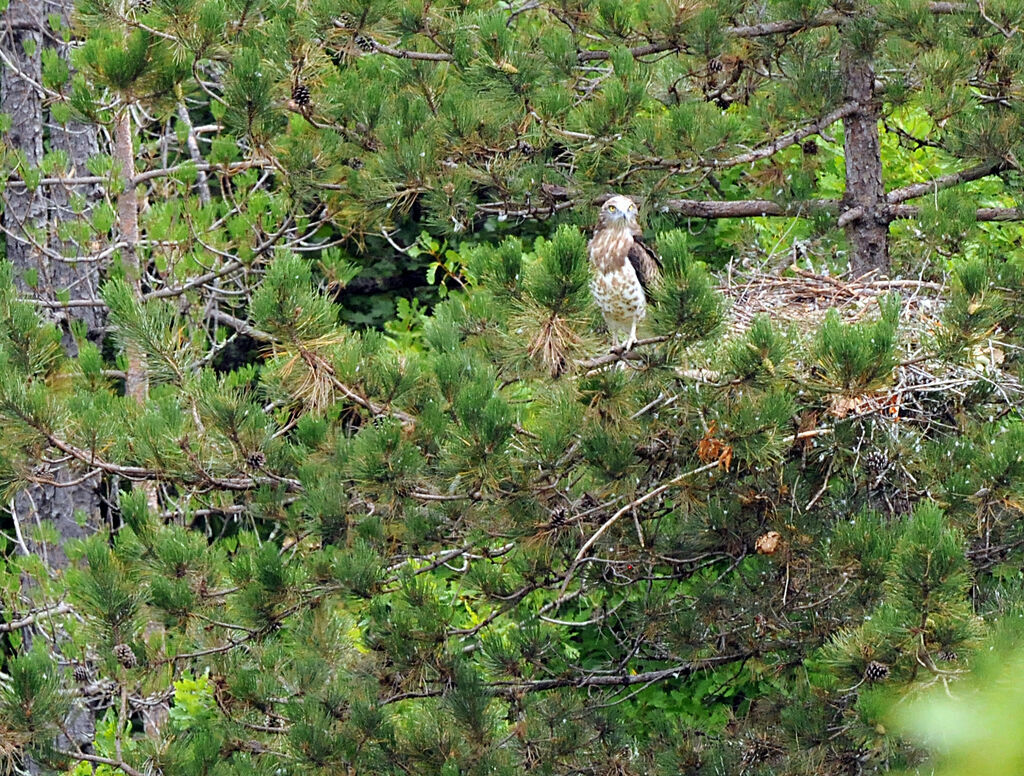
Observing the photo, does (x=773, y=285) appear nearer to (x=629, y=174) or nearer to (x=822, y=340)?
(x=629, y=174)

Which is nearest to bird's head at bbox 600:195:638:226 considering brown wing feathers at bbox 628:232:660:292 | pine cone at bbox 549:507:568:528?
brown wing feathers at bbox 628:232:660:292

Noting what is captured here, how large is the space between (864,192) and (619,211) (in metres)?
1.44

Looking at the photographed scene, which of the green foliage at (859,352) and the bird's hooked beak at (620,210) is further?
the bird's hooked beak at (620,210)

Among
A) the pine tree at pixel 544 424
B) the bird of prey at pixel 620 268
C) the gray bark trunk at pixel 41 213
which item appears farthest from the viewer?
the gray bark trunk at pixel 41 213

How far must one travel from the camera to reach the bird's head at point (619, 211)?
16.9 feet

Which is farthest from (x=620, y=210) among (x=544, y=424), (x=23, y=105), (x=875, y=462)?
(x=23, y=105)

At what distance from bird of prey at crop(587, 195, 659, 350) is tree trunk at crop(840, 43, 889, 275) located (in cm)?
121

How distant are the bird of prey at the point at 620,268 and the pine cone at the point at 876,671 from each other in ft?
5.51

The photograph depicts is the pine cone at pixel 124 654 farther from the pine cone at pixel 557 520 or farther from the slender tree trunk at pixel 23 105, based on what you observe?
the slender tree trunk at pixel 23 105

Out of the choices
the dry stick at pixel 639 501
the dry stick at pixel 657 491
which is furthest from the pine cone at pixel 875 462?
the dry stick at pixel 639 501

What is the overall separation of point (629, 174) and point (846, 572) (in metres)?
2.00

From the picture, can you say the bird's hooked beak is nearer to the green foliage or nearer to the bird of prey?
the bird of prey

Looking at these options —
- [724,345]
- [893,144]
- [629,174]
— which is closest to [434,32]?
[629,174]

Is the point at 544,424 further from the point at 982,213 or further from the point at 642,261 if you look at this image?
the point at 982,213
